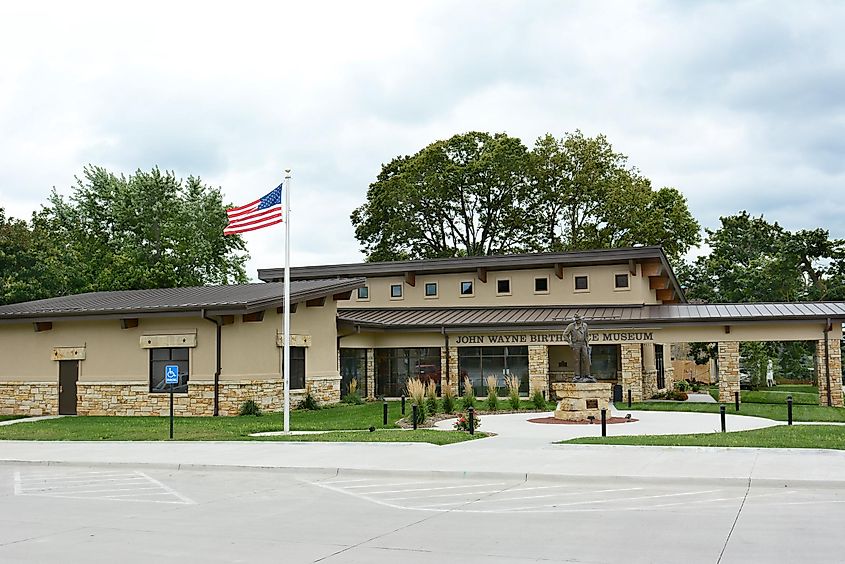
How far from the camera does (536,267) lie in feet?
131

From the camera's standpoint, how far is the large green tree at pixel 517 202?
53.9m

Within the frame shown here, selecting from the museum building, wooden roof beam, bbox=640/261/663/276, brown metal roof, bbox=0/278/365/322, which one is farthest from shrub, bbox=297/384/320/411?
wooden roof beam, bbox=640/261/663/276

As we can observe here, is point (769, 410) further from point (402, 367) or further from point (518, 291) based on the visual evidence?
point (402, 367)

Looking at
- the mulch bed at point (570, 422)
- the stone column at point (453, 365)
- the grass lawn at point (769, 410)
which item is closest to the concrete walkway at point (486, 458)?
the mulch bed at point (570, 422)

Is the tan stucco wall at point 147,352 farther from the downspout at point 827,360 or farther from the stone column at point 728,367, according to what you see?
the downspout at point 827,360

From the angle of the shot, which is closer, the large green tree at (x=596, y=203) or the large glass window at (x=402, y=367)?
the large glass window at (x=402, y=367)

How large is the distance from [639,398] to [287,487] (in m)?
23.4

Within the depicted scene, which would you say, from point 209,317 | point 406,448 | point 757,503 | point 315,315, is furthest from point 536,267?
point 757,503

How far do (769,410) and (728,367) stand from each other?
4.75m

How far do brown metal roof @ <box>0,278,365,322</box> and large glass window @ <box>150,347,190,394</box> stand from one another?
5.36 ft

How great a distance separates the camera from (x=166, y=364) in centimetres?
2925

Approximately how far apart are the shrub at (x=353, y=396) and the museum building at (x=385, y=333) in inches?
23.3

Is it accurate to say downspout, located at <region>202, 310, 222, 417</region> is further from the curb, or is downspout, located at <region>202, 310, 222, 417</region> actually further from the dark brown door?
the curb

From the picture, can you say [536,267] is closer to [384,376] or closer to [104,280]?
[384,376]
